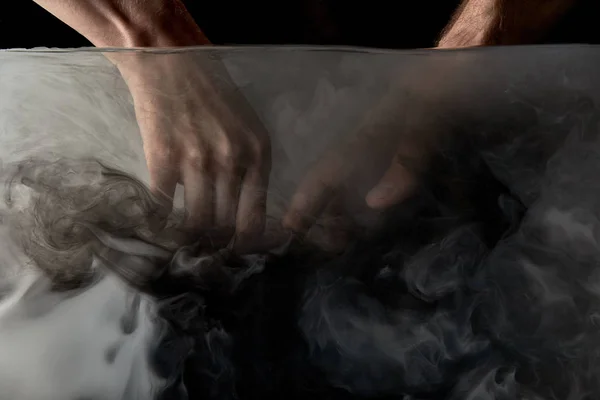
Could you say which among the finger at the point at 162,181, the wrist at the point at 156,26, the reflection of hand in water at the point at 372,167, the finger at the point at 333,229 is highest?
the wrist at the point at 156,26

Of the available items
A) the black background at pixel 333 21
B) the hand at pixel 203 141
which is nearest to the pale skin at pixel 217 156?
the hand at pixel 203 141

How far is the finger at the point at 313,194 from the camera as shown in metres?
0.35

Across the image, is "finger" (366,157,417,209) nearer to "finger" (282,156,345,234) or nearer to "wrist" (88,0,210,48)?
"finger" (282,156,345,234)

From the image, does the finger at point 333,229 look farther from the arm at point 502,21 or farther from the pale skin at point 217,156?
the arm at point 502,21

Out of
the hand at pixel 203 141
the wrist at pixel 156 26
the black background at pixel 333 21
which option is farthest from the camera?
the black background at pixel 333 21

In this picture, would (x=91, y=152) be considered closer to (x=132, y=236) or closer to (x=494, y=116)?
(x=132, y=236)

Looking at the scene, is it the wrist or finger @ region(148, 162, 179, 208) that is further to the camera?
the wrist

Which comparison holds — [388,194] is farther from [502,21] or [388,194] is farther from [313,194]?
[502,21]

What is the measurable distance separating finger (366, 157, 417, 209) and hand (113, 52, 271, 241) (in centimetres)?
6

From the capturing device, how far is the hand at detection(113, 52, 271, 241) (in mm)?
343

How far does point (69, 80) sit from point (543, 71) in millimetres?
264

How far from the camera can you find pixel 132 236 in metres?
0.35

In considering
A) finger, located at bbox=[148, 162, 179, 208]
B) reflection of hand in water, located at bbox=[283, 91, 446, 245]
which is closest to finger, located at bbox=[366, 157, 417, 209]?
reflection of hand in water, located at bbox=[283, 91, 446, 245]

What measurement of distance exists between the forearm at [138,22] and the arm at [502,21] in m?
0.22
